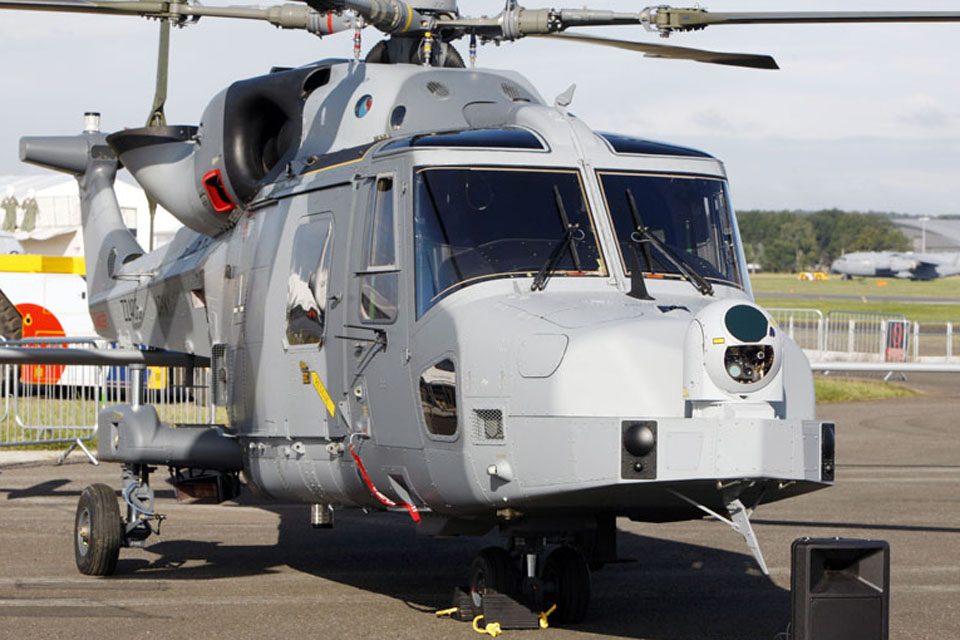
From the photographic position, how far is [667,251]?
7.97 metres

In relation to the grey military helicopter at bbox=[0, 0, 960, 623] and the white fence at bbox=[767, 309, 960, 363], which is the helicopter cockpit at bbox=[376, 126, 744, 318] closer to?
the grey military helicopter at bbox=[0, 0, 960, 623]

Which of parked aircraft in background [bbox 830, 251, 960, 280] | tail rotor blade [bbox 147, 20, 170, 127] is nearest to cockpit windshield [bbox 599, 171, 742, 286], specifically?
tail rotor blade [bbox 147, 20, 170, 127]

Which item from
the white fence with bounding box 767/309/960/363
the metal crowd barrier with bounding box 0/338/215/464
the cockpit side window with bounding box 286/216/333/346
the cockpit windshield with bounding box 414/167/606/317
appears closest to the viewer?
the cockpit windshield with bounding box 414/167/606/317

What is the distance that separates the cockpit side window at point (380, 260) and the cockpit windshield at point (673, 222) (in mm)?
1264

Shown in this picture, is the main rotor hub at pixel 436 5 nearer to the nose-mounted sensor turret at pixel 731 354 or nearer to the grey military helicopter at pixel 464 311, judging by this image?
the grey military helicopter at pixel 464 311

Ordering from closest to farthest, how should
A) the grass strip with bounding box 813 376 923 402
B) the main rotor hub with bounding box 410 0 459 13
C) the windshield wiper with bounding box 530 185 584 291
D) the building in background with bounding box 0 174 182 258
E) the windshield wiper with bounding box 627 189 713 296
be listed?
the windshield wiper with bounding box 530 185 584 291 → the windshield wiper with bounding box 627 189 713 296 → the main rotor hub with bounding box 410 0 459 13 → the grass strip with bounding box 813 376 923 402 → the building in background with bounding box 0 174 182 258

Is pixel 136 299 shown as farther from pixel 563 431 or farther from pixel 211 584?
pixel 563 431

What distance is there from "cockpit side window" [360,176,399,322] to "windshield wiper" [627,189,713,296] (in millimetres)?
1390

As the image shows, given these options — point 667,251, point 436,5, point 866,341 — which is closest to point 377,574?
point 667,251

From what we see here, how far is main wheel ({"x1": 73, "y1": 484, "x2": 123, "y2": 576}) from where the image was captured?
401 inches

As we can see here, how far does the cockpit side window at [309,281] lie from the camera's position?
8.77 m

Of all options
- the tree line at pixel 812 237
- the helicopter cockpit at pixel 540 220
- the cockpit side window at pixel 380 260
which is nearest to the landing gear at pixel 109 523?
the cockpit side window at pixel 380 260

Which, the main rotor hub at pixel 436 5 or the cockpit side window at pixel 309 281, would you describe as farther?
the main rotor hub at pixel 436 5

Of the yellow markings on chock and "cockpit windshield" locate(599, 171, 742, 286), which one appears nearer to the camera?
"cockpit windshield" locate(599, 171, 742, 286)
